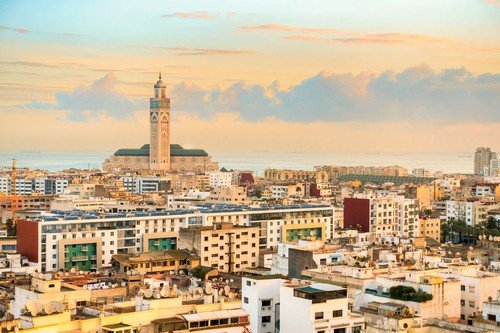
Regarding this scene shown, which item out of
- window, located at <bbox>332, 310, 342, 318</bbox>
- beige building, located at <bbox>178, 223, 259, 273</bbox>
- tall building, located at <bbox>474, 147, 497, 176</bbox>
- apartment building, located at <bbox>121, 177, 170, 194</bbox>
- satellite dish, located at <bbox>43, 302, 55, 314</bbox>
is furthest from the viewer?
tall building, located at <bbox>474, 147, 497, 176</bbox>

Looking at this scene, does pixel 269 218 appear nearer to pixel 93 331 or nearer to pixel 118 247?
pixel 118 247

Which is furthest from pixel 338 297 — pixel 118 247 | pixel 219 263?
pixel 118 247

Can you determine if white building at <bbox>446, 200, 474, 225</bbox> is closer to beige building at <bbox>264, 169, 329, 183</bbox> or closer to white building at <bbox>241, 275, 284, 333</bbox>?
white building at <bbox>241, 275, 284, 333</bbox>

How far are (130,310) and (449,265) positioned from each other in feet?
21.8

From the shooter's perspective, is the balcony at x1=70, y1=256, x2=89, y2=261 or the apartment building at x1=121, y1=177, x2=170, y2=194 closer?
the balcony at x1=70, y1=256, x2=89, y2=261

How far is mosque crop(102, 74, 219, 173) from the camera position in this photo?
274 feet

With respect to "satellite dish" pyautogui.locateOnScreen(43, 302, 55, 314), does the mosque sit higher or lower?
higher

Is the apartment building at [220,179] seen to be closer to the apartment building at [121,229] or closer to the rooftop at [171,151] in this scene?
the rooftop at [171,151]

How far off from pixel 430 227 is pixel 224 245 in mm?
10774

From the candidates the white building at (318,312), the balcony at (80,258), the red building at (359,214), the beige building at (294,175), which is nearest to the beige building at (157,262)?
the balcony at (80,258)

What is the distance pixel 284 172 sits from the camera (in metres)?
76.2

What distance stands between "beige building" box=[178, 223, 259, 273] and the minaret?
5822 centimetres

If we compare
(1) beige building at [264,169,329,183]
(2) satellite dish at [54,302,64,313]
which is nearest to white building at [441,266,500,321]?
(2) satellite dish at [54,302,64,313]

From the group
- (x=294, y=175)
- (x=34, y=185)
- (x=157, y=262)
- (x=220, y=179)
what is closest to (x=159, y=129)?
(x=294, y=175)
